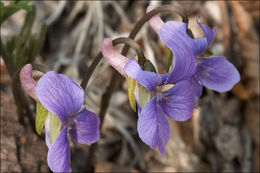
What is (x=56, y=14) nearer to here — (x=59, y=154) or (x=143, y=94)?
(x=143, y=94)

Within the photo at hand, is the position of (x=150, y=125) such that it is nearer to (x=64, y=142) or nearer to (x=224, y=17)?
(x=64, y=142)

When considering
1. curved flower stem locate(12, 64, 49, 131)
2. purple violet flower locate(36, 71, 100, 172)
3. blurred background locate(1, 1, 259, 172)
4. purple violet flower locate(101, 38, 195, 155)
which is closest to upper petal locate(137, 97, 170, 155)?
purple violet flower locate(101, 38, 195, 155)

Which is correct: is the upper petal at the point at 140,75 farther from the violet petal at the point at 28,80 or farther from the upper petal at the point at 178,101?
the violet petal at the point at 28,80

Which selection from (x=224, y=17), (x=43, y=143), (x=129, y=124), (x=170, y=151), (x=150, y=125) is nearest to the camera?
(x=150, y=125)

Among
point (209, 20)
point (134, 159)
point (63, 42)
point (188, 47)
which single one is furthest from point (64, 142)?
point (209, 20)

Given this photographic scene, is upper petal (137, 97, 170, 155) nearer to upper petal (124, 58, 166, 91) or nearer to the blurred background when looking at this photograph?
upper petal (124, 58, 166, 91)

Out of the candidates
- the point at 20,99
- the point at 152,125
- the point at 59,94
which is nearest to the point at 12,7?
the point at 20,99
